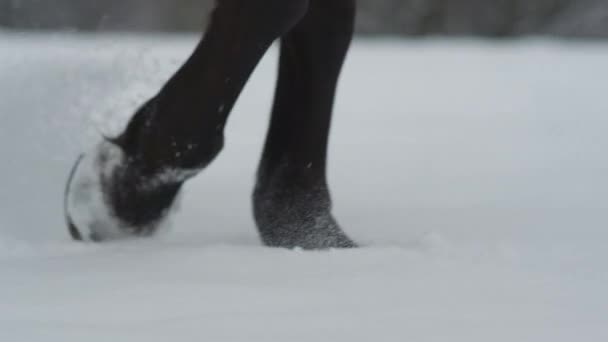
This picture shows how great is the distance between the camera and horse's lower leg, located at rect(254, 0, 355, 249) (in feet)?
4.38

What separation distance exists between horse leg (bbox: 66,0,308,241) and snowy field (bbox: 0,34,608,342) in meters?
0.05

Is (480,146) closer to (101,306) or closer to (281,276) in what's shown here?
(281,276)

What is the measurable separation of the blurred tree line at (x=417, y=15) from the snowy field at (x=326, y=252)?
5039 mm

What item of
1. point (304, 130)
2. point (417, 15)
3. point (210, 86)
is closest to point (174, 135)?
point (210, 86)

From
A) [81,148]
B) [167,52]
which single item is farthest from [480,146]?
[167,52]

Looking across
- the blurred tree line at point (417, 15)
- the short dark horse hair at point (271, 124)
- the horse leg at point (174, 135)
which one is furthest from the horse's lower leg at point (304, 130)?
the blurred tree line at point (417, 15)

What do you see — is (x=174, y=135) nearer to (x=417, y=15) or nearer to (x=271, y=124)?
(x=271, y=124)

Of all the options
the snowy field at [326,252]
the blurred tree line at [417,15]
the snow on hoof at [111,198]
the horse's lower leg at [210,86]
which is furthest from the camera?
the blurred tree line at [417,15]

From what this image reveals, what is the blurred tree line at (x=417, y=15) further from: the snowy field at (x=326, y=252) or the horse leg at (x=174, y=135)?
the horse leg at (x=174, y=135)

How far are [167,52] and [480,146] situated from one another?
290 cm

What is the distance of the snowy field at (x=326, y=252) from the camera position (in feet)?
3.04

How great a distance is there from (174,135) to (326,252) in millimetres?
217

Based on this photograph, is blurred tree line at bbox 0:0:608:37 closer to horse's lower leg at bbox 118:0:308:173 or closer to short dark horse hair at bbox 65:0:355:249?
short dark horse hair at bbox 65:0:355:249

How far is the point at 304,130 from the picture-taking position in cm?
136
